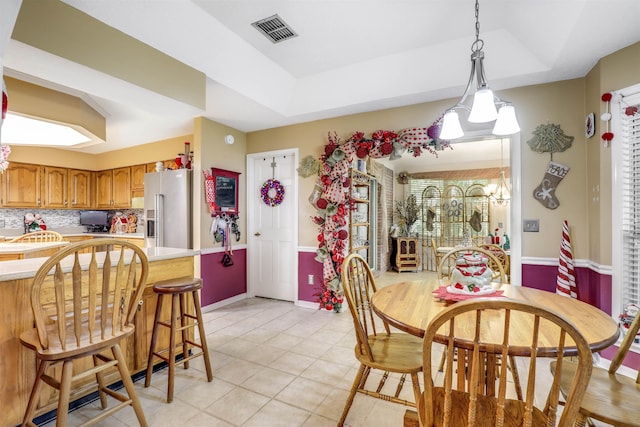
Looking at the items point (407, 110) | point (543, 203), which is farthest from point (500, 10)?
point (543, 203)

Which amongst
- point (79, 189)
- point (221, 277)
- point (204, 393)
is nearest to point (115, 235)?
point (79, 189)

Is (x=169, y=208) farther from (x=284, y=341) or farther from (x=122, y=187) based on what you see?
(x=122, y=187)

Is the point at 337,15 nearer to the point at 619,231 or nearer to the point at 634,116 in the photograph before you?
the point at 634,116

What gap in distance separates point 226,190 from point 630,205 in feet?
13.1

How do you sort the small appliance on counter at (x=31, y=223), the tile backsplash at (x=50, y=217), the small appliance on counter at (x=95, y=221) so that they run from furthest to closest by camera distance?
the small appliance on counter at (x=95, y=221)
the small appliance on counter at (x=31, y=223)
the tile backsplash at (x=50, y=217)

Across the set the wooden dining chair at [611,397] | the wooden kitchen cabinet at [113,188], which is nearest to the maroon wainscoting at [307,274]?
the wooden dining chair at [611,397]

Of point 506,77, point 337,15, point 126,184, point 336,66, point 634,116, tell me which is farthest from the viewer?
point 126,184

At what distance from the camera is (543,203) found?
111 inches

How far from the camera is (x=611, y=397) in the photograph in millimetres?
1262

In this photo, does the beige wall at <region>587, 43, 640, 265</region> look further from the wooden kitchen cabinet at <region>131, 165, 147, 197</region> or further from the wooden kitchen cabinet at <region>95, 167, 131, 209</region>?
the wooden kitchen cabinet at <region>95, 167, 131, 209</region>

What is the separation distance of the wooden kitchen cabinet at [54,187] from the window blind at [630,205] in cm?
764

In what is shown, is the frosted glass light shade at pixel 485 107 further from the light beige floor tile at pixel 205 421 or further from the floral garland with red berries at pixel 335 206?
the light beige floor tile at pixel 205 421

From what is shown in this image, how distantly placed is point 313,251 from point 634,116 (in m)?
3.18

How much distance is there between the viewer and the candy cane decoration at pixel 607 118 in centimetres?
236
